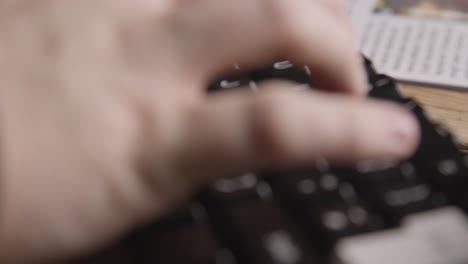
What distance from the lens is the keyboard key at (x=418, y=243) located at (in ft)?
1.03

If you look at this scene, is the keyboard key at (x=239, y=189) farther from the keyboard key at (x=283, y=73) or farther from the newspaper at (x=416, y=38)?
the newspaper at (x=416, y=38)

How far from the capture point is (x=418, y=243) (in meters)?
0.32

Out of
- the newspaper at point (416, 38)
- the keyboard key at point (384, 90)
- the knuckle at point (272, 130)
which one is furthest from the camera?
the newspaper at point (416, 38)

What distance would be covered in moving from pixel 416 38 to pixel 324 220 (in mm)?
338

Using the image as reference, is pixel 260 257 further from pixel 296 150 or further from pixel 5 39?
pixel 5 39

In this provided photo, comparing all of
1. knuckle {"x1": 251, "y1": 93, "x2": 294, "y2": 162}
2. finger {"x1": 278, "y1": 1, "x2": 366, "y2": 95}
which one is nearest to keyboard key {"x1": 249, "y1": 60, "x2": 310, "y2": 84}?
finger {"x1": 278, "y1": 1, "x2": 366, "y2": 95}

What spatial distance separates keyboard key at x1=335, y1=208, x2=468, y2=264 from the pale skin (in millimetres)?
35

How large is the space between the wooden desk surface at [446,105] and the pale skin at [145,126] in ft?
0.59

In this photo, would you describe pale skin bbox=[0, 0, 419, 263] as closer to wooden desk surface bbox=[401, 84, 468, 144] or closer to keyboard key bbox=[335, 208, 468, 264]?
keyboard key bbox=[335, 208, 468, 264]

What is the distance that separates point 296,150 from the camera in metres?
0.30

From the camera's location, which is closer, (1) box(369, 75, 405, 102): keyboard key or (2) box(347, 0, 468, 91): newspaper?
(1) box(369, 75, 405, 102): keyboard key

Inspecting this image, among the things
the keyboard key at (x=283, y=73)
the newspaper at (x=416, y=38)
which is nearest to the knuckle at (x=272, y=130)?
the keyboard key at (x=283, y=73)

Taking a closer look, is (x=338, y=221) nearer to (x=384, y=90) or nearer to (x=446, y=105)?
(x=384, y=90)

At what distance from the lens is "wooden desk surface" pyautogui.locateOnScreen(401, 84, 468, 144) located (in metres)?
0.49
